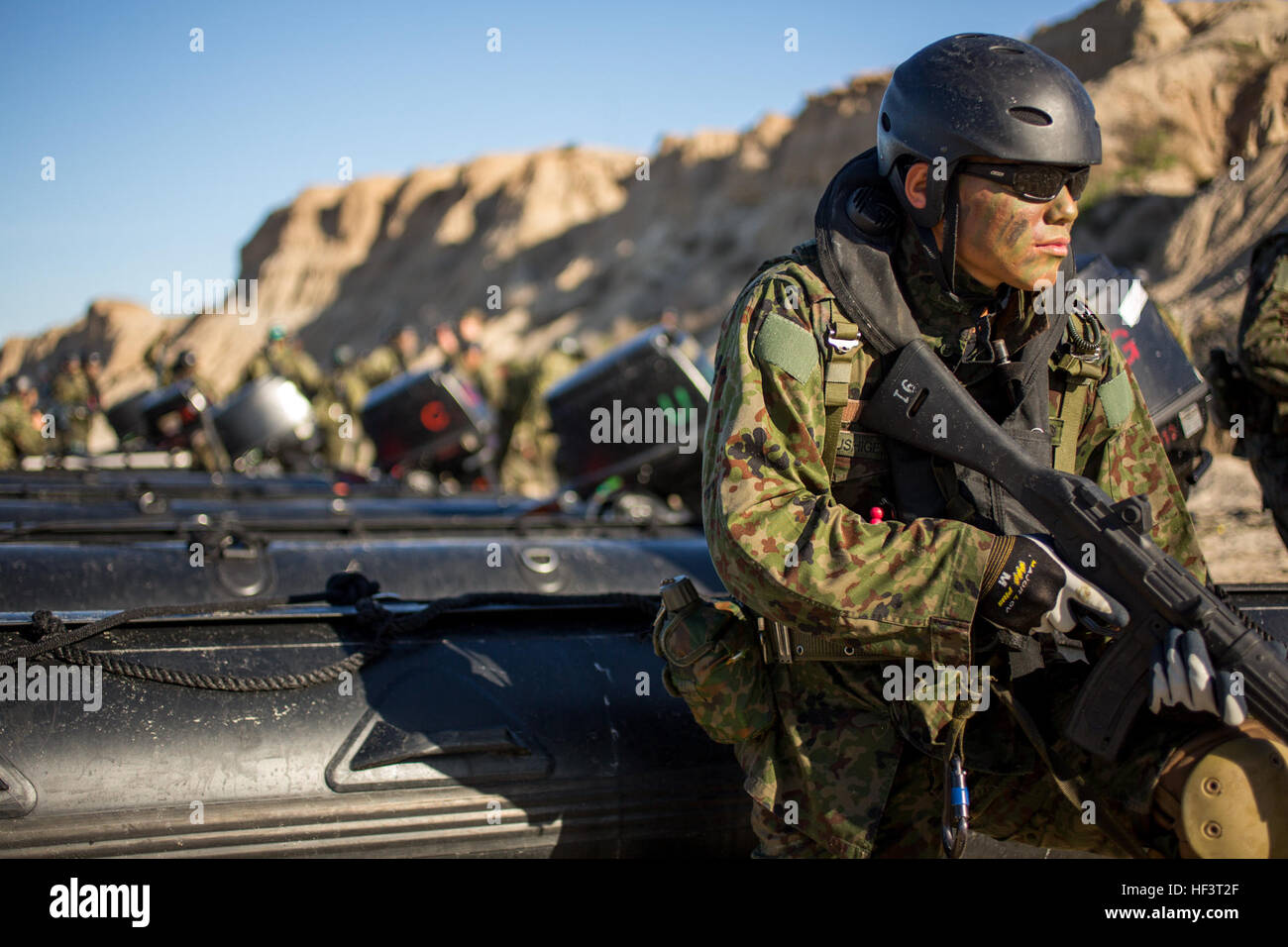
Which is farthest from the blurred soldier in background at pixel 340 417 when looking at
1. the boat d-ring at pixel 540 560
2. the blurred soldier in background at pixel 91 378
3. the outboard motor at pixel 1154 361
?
the outboard motor at pixel 1154 361

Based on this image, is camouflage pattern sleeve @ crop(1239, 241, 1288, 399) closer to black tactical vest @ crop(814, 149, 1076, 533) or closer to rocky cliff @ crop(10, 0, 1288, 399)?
rocky cliff @ crop(10, 0, 1288, 399)

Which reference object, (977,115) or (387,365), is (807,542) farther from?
(387,365)

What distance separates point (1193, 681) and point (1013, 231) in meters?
0.84

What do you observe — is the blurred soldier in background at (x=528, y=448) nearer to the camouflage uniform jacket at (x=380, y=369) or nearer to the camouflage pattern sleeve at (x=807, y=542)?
the camouflage uniform jacket at (x=380, y=369)

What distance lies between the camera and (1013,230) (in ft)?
6.75

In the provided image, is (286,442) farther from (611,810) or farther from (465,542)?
(611,810)

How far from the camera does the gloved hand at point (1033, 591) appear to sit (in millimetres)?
1824

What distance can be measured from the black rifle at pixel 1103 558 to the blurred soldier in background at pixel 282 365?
38.1 ft

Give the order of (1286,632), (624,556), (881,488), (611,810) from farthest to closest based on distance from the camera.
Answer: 1. (624,556)
2. (1286,632)
3. (611,810)
4. (881,488)

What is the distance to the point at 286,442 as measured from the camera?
10.9m

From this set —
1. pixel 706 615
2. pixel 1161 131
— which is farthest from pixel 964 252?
pixel 1161 131

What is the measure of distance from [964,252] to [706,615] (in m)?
0.83

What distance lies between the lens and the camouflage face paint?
206 cm

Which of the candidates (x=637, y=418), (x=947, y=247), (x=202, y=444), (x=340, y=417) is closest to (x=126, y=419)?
(x=340, y=417)
